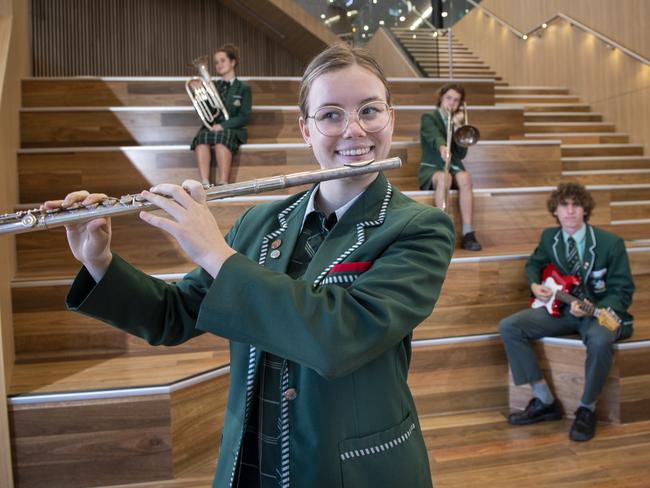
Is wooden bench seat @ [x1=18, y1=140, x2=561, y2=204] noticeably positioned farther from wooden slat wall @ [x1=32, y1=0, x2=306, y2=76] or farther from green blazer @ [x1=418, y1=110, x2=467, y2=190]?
wooden slat wall @ [x1=32, y1=0, x2=306, y2=76]

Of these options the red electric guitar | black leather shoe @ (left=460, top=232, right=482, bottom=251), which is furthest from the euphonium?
the red electric guitar

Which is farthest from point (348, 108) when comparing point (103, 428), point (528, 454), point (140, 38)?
point (140, 38)

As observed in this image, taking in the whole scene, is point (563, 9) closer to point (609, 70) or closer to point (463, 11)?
point (609, 70)

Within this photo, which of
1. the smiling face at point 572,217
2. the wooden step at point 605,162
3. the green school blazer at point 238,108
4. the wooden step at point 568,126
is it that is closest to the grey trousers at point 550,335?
the smiling face at point 572,217

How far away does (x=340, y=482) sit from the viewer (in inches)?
31.6

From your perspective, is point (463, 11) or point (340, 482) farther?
point (463, 11)

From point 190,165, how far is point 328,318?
8.59 feet

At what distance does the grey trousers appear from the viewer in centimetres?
233

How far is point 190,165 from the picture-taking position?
10.5 ft

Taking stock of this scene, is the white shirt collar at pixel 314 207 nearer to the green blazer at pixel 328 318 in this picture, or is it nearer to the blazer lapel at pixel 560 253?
the green blazer at pixel 328 318

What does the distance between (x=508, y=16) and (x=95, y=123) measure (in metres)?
5.06

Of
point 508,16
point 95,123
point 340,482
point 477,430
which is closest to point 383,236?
point 340,482

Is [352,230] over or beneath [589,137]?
beneath

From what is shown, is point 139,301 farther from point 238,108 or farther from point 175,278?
point 238,108
